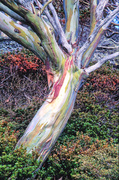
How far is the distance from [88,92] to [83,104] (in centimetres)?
101

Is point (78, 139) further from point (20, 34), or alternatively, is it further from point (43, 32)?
point (20, 34)

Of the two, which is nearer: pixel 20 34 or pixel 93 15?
pixel 20 34

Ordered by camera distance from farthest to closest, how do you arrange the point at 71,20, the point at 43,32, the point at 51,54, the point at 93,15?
the point at 93,15 < the point at 71,20 < the point at 51,54 < the point at 43,32

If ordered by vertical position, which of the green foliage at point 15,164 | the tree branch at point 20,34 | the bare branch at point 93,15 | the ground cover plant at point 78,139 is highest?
the tree branch at point 20,34

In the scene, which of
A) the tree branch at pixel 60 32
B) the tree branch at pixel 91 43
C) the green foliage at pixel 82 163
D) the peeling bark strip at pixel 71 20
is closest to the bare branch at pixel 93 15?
the tree branch at pixel 91 43

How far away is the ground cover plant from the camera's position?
9.55 ft

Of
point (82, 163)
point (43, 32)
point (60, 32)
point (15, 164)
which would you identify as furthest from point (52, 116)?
point (60, 32)

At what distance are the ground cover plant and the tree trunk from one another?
0.30 m

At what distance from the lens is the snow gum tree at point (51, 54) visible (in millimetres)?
3477

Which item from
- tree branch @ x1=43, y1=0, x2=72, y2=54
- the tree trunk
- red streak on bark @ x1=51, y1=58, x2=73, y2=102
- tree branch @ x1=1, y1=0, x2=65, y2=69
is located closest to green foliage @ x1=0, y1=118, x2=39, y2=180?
the tree trunk

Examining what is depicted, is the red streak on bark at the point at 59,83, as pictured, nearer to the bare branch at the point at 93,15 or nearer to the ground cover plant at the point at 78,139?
the ground cover plant at the point at 78,139

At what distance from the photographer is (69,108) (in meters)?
4.01

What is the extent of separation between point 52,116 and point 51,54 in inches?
48.6

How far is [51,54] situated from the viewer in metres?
3.74
